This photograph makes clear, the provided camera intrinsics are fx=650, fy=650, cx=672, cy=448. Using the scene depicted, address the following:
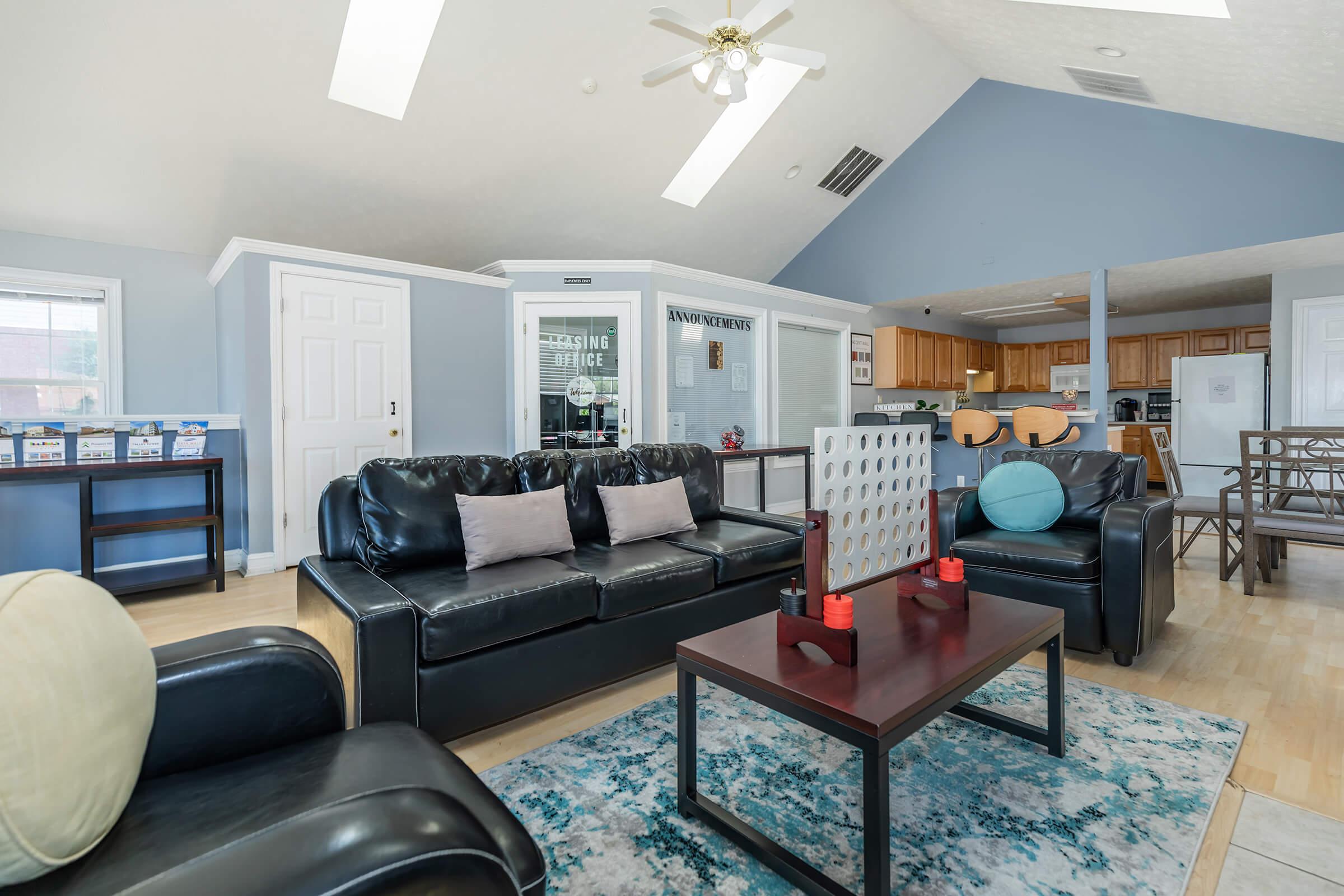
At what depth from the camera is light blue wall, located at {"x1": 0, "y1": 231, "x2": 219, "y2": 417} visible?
14.8 feet

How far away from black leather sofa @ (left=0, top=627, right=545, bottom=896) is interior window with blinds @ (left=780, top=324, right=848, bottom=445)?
5.78 metres

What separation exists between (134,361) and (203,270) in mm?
825

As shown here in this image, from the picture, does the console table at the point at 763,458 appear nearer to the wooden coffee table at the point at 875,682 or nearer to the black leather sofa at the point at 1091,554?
the black leather sofa at the point at 1091,554

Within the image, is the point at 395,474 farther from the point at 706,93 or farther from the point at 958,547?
the point at 706,93

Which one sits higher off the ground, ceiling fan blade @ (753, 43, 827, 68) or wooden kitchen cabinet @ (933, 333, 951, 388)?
ceiling fan blade @ (753, 43, 827, 68)

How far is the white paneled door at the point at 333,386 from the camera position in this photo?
440 cm

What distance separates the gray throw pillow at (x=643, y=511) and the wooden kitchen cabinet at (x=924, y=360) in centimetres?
562

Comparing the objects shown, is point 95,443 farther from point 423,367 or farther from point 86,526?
point 423,367

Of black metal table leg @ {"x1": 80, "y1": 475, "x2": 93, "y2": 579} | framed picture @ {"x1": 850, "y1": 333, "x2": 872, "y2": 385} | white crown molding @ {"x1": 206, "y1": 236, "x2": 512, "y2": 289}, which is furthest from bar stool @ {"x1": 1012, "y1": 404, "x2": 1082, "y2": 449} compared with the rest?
black metal table leg @ {"x1": 80, "y1": 475, "x2": 93, "y2": 579}

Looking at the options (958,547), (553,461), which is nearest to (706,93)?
(553,461)

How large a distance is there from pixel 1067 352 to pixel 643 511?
332 inches

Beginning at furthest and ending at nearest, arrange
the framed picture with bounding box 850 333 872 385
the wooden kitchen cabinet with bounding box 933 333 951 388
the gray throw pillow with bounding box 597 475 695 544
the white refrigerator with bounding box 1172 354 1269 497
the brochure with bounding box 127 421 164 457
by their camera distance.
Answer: the wooden kitchen cabinet with bounding box 933 333 951 388 → the framed picture with bounding box 850 333 872 385 → the white refrigerator with bounding box 1172 354 1269 497 → the brochure with bounding box 127 421 164 457 → the gray throw pillow with bounding box 597 475 695 544

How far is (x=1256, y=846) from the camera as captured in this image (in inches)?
61.1

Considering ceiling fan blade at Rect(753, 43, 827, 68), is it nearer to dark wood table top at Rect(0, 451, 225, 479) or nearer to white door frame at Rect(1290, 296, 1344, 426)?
dark wood table top at Rect(0, 451, 225, 479)
